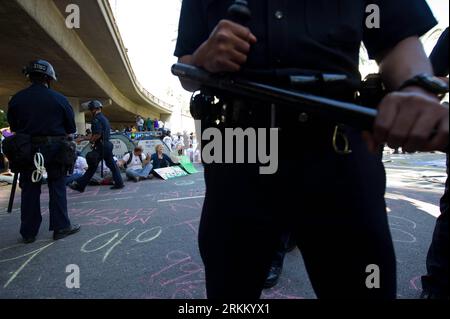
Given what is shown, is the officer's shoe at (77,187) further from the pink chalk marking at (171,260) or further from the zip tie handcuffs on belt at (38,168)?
the pink chalk marking at (171,260)

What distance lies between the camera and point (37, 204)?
10.4 feet

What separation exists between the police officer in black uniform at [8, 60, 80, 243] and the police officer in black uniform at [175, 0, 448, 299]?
2.93 meters

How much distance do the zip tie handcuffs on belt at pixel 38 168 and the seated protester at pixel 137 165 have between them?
4.67m

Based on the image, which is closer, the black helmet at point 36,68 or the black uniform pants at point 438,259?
the black uniform pants at point 438,259

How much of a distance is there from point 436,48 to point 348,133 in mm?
Answer: 1244

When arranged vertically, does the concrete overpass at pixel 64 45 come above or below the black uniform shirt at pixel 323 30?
above

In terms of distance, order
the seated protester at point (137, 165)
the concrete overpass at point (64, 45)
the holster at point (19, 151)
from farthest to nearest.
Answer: the seated protester at point (137, 165), the concrete overpass at point (64, 45), the holster at point (19, 151)

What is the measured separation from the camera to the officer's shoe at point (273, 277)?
2.19m

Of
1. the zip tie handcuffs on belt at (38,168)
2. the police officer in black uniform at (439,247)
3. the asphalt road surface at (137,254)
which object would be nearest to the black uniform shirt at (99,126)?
the asphalt road surface at (137,254)

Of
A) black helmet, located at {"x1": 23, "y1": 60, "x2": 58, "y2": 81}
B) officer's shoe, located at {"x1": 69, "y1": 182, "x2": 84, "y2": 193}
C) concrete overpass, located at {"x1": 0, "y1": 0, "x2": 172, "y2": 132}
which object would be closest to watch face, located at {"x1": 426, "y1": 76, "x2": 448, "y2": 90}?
black helmet, located at {"x1": 23, "y1": 60, "x2": 58, "y2": 81}

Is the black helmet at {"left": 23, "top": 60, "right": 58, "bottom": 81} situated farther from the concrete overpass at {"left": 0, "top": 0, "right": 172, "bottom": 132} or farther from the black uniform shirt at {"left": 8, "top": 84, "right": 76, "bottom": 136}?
the concrete overpass at {"left": 0, "top": 0, "right": 172, "bottom": 132}

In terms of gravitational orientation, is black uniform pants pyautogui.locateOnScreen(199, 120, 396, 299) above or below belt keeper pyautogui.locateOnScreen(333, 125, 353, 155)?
below

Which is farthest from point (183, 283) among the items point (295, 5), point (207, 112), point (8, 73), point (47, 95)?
point (8, 73)

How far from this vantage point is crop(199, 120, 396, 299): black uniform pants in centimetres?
79
